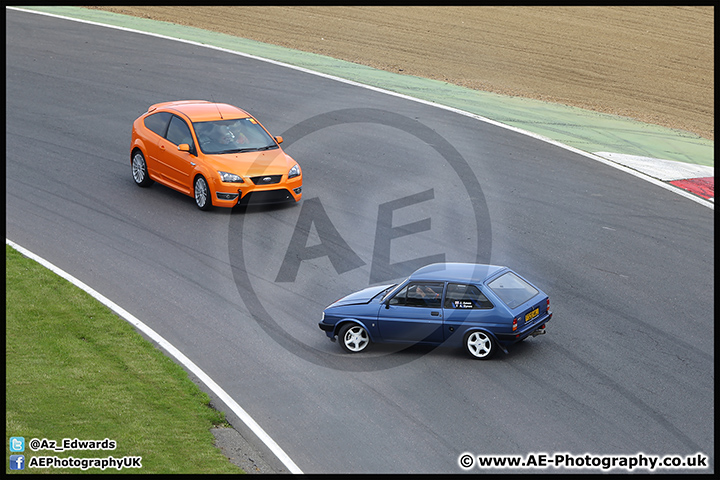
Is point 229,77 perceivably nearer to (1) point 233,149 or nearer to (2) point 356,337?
(1) point 233,149

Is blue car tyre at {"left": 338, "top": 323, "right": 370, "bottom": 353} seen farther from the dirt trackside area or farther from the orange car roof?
the dirt trackside area

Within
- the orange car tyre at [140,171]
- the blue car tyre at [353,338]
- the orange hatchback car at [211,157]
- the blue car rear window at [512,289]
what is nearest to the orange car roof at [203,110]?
the orange hatchback car at [211,157]

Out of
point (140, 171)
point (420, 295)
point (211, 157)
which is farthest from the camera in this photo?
point (140, 171)

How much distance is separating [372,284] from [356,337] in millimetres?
2078

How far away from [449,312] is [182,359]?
13.1ft

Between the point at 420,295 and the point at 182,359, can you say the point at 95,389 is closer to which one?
the point at 182,359

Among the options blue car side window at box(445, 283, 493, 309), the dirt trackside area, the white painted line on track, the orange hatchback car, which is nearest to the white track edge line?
the dirt trackside area

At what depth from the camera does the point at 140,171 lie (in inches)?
733

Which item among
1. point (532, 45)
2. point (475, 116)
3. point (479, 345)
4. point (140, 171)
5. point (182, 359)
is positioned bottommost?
point (182, 359)

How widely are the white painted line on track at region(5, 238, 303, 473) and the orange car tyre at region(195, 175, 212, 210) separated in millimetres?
3533

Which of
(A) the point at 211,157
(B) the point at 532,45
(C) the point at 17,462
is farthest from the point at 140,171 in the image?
(B) the point at 532,45

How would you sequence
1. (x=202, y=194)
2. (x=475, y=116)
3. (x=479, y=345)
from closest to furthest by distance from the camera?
(x=479, y=345), (x=202, y=194), (x=475, y=116)

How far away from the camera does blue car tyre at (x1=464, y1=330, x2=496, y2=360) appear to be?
464 inches

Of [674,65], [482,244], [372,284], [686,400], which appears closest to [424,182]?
[482,244]
